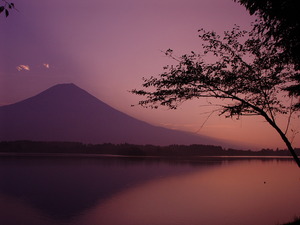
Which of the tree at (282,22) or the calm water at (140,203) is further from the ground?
the tree at (282,22)

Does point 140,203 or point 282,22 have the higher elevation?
point 282,22

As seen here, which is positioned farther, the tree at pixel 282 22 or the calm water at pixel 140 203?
the calm water at pixel 140 203

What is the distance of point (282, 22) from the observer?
8398 mm

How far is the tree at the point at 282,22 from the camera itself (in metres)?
7.86

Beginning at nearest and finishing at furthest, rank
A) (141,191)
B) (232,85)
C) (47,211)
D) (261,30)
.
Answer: (261,30) < (232,85) < (47,211) < (141,191)

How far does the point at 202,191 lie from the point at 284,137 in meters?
27.5

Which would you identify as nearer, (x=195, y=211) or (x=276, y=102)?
(x=276, y=102)

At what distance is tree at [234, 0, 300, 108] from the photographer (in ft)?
25.8

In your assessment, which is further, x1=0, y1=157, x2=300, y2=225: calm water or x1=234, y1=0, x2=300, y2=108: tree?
x1=0, y1=157, x2=300, y2=225: calm water

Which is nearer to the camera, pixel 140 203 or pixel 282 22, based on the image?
pixel 282 22

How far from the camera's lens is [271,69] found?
397 inches

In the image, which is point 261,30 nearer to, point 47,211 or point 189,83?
point 189,83

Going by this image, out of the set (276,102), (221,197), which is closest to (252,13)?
(276,102)

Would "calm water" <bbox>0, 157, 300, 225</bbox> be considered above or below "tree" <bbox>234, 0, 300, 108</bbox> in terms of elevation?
below
